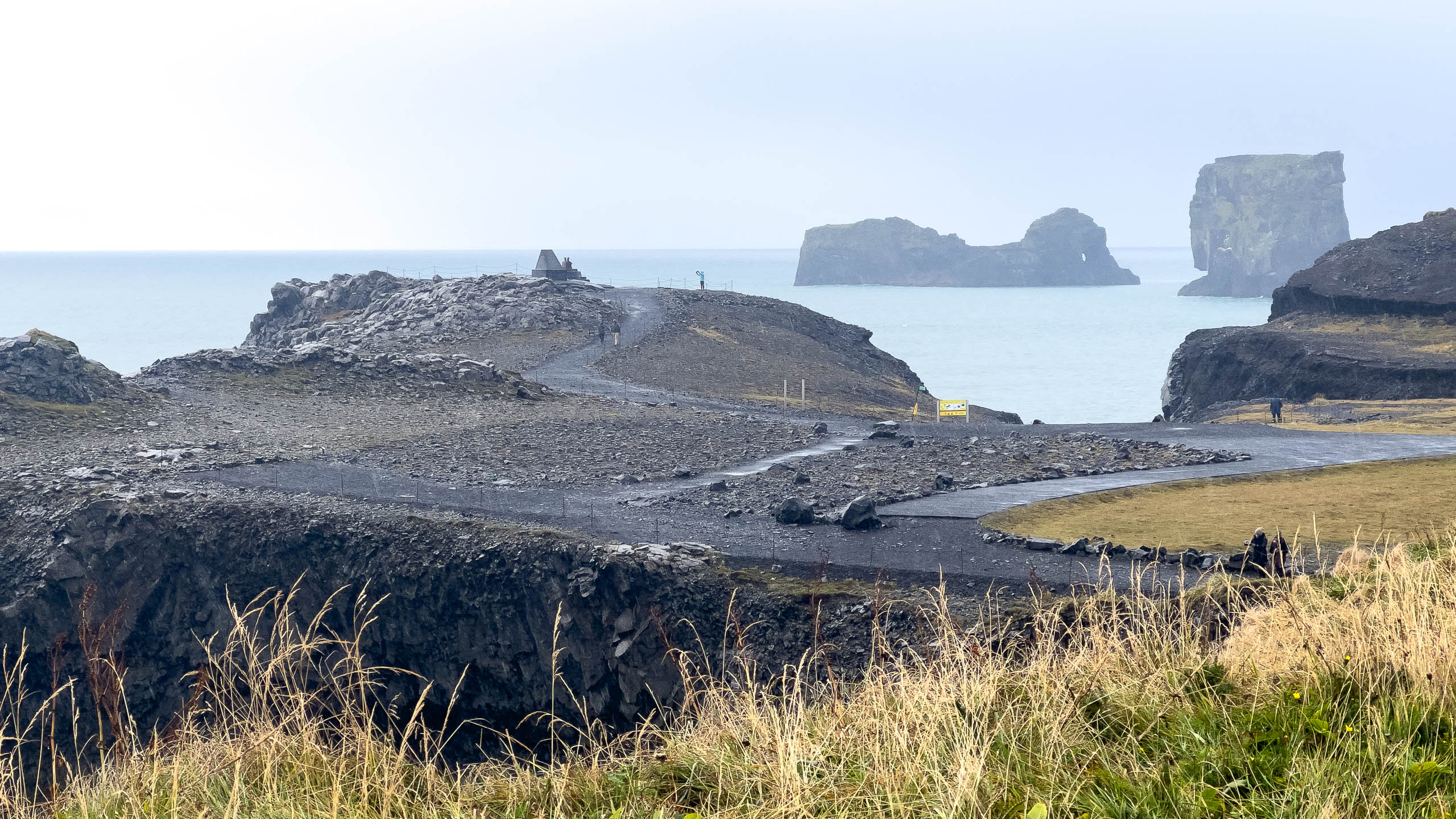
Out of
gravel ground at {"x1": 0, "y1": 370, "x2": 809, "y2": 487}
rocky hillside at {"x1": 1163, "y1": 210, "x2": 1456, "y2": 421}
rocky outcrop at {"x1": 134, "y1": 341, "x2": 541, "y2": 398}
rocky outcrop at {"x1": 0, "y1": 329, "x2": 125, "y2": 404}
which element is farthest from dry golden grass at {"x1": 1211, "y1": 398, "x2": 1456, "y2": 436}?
rocky outcrop at {"x1": 0, "y1": 329, "x2": 125, "y2": 404}

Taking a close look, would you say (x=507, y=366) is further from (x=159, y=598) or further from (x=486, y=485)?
(x=159, y=598)

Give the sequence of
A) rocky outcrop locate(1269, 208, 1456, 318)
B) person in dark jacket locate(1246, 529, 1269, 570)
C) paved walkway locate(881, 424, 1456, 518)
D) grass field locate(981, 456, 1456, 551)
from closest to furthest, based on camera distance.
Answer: person in dark jacket locate(1246, 529, 1269, 570), grass field locate(981, 456, 1456, 551), paved walkway locate(881, 424, 1456, 518), rocky outcrop locate(1269, 208, 1456, 318)

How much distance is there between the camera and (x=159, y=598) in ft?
79.4

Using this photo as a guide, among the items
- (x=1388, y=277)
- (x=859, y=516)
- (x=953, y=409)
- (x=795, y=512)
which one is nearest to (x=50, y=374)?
(x=795, y=512)

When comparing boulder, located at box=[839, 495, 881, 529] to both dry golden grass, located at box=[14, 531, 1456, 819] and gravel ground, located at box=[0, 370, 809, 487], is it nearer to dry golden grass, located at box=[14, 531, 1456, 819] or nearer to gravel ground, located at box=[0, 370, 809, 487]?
gravel ground, located at box=[0, 370, 809, 487]

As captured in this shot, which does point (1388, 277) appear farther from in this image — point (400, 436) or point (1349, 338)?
point (400, 436)

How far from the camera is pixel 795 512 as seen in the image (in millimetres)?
23891

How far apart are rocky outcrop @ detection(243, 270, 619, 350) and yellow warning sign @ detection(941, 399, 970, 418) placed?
23818mm

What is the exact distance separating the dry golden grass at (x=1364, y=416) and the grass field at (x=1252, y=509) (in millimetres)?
9444

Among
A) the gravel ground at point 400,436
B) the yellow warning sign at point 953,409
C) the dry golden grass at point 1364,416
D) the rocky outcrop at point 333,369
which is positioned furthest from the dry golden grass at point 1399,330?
the rocky outcrop at point 333,369

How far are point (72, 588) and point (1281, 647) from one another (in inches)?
970

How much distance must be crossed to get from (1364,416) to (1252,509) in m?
22.1

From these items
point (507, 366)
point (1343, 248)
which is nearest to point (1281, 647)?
point (507, 366)

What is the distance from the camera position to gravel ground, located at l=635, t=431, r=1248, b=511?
2647 centimetres
